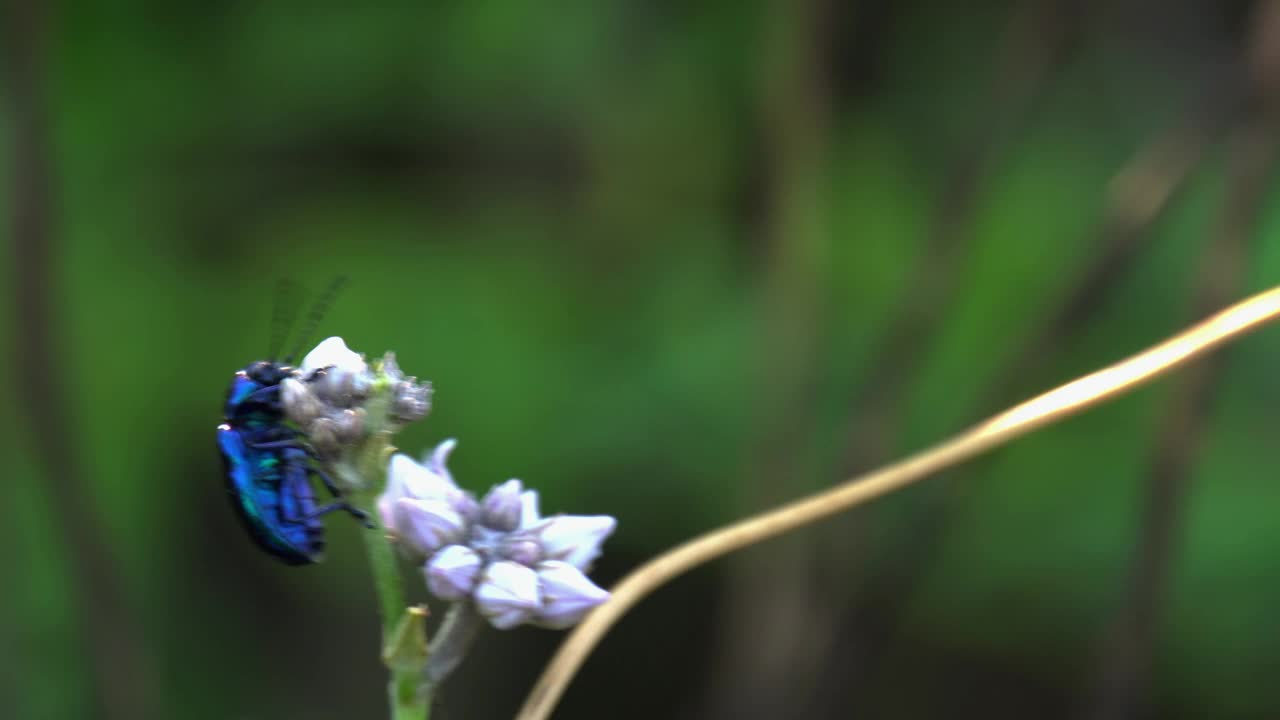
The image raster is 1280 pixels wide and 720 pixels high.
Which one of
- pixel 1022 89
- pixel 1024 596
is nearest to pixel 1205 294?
pixel 1022 89

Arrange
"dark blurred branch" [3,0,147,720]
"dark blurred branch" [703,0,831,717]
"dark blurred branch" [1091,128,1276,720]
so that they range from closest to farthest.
Answer: 1. "dark blurred branch" [1091,128,1276,720]
2. "dark blurred branch" [3,0,147,720]
3. "dark blurred branch" [703,0,831,717]

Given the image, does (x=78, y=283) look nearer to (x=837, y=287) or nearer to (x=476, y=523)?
(x=837, y=287)

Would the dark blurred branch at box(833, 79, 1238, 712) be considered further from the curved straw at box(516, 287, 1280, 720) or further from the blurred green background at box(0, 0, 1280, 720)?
the curved straw at box(516, 287, 1280, 720)

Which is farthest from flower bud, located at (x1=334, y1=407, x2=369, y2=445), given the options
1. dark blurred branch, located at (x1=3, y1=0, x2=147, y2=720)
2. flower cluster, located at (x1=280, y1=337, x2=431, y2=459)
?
dark blurred branch, located at (x1=3, y1=0, x2=147, y2=720)

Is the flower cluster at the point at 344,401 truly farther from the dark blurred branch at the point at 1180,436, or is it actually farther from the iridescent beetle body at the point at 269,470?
the dark blurred branch at the point at 1180,436

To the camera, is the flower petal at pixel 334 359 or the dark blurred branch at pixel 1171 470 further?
the dark blurred branch at pixel 1171 470

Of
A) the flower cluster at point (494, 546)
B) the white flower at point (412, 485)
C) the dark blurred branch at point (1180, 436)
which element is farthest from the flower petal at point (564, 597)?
the dark blurred branch at point (1180, 436)
